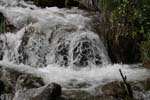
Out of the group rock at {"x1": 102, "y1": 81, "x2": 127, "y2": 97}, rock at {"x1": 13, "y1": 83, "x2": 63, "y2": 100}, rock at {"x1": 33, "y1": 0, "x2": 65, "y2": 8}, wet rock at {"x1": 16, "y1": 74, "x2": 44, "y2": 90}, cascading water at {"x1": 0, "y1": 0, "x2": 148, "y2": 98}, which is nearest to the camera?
rock at {"x1": 13, "y1": 83, "x2": 63, "y2": 100}

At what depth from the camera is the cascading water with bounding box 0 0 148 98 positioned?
27.9 feet

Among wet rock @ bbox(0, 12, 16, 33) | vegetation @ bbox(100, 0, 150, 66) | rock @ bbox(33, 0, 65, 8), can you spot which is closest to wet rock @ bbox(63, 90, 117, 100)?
vegetation @ bbox(100, 0, 150, 66)

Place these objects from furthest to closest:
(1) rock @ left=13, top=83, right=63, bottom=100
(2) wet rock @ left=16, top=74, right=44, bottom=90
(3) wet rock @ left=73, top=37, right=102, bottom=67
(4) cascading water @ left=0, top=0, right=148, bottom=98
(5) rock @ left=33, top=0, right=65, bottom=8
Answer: (5) rock @ left=33, top=0, right=65, bottom=8 < (3) wet rock @ left=73, top=37, right=102, bottom=67 < (4) cascading water @ left=0, top=0, right=148, bottom=98 < (2) wet rock @ left=16, top=74, right=44, bottom=90 < (1) rock @ left=13, top=83, right=63, bottom=100

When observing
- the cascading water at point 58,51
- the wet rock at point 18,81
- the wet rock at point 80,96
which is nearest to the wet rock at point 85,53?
the cascading water at point 58,51

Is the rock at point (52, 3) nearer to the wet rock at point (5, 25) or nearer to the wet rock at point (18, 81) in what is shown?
the wet rock at point (5, 25)

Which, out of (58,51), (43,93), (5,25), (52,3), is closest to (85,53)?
(58,51)

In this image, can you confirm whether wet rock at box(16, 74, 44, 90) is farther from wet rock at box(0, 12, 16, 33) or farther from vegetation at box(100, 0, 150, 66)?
wet rock at box(0, 12, 16, 33)

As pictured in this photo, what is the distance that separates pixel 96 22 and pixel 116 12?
1448 mm

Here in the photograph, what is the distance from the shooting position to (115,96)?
679 centimetres

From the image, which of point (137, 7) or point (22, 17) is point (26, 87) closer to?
point (137, 7)

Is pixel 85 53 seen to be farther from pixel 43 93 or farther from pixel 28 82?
pixel 43 93

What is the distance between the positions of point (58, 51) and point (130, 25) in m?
1.83

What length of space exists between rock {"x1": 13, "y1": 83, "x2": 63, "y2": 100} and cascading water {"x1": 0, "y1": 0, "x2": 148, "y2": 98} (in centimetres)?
119

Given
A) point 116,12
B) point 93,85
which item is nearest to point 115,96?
point 93,85
